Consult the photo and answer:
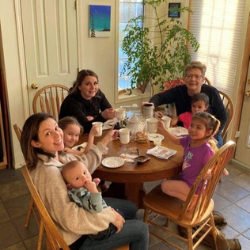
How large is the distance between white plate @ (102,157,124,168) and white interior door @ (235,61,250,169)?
197 centimetres

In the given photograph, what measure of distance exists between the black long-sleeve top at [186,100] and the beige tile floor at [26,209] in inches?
27.8

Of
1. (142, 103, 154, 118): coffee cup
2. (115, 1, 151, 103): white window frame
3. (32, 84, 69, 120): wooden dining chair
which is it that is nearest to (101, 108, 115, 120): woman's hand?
(142, 103, 154, 118): coffee cup

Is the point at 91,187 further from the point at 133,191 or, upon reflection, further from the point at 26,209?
the point at 26,209

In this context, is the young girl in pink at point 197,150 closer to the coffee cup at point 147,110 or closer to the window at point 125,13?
the coffee cup at point 147,110

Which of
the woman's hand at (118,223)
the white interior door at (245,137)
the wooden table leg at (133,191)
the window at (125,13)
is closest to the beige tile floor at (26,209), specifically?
the white interior door at (245,137)

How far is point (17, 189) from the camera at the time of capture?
293cm

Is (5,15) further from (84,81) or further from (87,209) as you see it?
(87,209)

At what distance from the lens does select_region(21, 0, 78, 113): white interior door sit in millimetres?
3027

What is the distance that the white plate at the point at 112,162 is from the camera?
6.02ft

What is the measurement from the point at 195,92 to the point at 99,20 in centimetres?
150

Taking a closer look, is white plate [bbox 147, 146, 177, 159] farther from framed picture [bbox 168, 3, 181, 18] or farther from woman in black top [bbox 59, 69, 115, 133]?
framed picture [bbox 168, 3, 181, 18]

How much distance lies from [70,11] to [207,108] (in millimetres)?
1783

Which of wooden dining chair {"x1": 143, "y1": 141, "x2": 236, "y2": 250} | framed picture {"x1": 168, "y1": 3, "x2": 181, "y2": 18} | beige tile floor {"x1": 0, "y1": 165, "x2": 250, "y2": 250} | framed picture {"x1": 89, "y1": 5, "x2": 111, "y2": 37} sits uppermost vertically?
framed picture {"x1": 168, "y1": 3, "x2": 181, "y2": 18}

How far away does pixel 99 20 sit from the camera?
3477 mm
